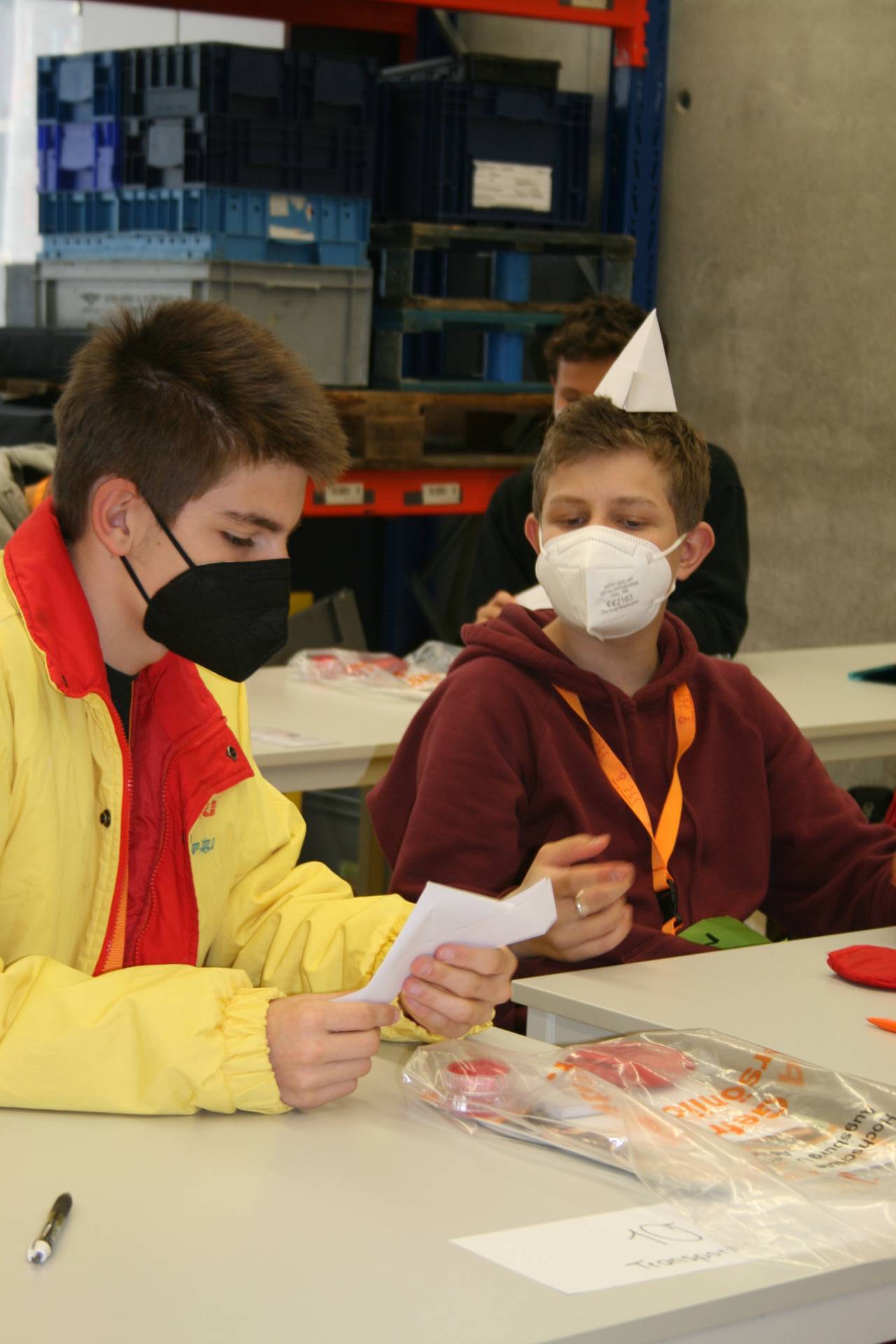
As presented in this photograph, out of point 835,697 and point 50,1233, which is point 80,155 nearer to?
point 835,697

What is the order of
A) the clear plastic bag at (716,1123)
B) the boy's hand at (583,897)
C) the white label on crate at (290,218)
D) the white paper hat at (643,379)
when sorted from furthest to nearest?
1. the white label on crate at (290,218)
2. the white paper hat at (643,379)
3. the boy's hand at (583,897)
4. the clear plastic bag at (716,1123)

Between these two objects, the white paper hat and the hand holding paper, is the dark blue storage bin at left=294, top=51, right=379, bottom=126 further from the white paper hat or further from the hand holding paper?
the hand holding paper

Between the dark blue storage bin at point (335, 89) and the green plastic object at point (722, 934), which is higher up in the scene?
the dark blue storage bin at point (335, 89)

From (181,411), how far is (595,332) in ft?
7.52

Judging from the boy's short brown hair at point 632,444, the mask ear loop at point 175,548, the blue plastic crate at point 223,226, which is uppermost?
the blue plastic crate at point 223,226

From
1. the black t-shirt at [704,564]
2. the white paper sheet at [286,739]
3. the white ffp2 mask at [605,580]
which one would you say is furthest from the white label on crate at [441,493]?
the white ffp2 mask at [605,580]

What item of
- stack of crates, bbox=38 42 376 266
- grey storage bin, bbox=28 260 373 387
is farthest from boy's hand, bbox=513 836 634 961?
stack of crates, bbox=38 42 376 266

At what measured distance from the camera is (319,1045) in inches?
53.5

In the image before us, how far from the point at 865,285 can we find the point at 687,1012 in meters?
4.06

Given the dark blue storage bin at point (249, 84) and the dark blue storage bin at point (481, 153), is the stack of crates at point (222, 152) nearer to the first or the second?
the dark blue storage bin at point (249, 84)

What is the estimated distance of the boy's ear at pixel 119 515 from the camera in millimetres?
1640

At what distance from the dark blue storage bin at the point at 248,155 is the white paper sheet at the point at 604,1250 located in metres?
3.97

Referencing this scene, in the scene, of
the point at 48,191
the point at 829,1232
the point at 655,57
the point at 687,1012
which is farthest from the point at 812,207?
the point at 829,1232

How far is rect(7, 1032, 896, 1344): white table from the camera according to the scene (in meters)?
1.02
